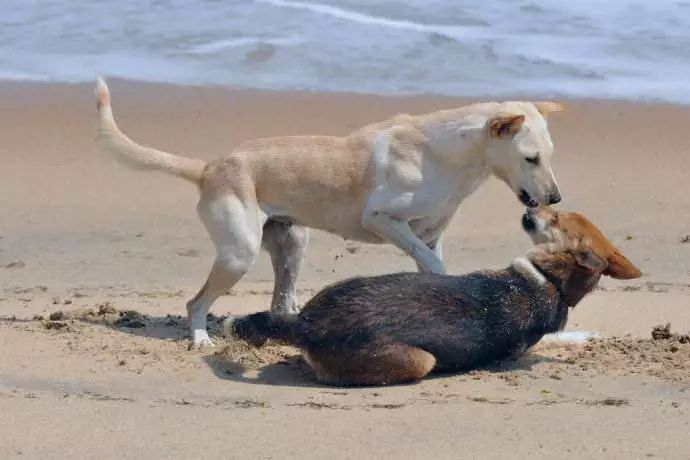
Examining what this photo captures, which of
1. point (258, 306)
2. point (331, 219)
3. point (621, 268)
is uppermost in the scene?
point (621, 268)

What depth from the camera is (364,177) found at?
26.1ft

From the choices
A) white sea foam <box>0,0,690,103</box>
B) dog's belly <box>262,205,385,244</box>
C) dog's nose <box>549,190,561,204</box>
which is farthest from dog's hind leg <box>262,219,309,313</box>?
white sea foam <box>0,0,690,103</box>

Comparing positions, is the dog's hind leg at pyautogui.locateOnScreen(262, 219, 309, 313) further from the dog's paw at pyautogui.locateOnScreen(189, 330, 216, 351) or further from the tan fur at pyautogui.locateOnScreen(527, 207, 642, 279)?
the tan fur at pyautogui.locateOnScreen(527, 207, 642, 279)

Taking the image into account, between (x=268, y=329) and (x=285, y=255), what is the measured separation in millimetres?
1467

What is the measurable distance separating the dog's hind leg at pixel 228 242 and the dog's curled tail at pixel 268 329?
2.75 feet

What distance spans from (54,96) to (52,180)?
2.61 m

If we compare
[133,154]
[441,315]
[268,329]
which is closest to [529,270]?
[441,315]

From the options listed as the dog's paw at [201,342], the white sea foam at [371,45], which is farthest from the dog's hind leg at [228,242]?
the white sea foam at [371,45]

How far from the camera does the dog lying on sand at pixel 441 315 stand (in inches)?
260

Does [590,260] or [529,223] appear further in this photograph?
[529,223]

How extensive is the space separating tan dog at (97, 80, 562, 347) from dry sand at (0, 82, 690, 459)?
703 mm

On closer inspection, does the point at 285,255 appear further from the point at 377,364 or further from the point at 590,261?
the point at 590,261

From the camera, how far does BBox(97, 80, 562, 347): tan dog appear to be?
304 inches

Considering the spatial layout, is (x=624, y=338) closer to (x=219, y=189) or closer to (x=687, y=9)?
(x=219, y=189)
